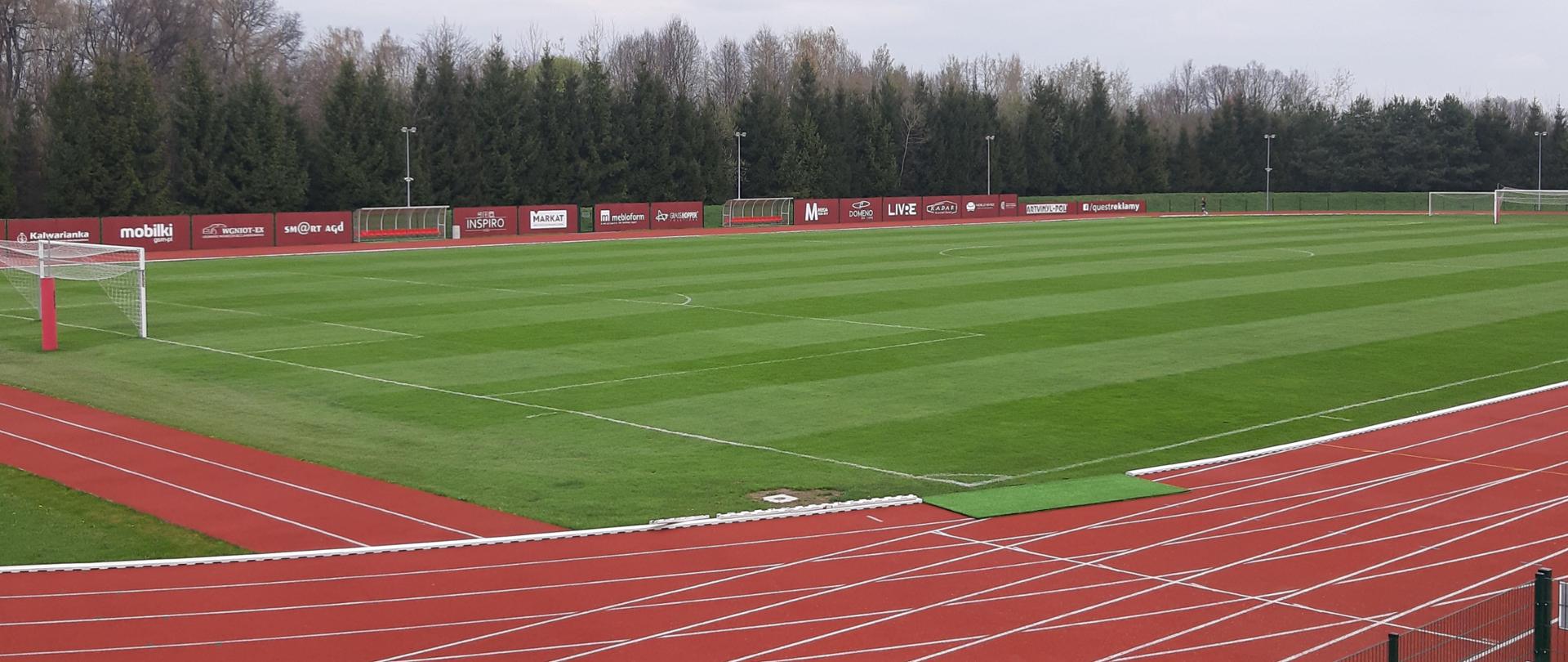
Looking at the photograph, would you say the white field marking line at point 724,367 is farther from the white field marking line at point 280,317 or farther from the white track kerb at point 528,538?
the white track kerb at point 528,538

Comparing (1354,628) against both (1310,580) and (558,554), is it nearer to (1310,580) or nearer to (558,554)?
(1310,580)

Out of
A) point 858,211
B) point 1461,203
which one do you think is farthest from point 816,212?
point 1461,203

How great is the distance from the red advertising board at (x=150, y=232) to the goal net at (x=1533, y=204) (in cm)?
6630

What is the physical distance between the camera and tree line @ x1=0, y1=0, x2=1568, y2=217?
7138cm

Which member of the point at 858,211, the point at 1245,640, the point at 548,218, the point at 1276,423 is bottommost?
the point at 1245,640

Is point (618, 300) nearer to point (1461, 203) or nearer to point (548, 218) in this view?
point (548, 218)

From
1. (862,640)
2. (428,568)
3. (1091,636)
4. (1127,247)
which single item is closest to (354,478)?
(428,568)

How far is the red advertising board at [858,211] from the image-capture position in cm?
8081

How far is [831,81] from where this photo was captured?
430 feet

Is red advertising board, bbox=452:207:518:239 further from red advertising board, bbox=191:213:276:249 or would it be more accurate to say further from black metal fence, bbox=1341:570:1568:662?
black metal fence, bbox=1341:570:1568:662

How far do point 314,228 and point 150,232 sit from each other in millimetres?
7043

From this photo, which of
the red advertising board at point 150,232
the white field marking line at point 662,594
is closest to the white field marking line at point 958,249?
the red advertising board at point 150,232

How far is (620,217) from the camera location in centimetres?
6969

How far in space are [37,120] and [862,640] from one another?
7794cm
